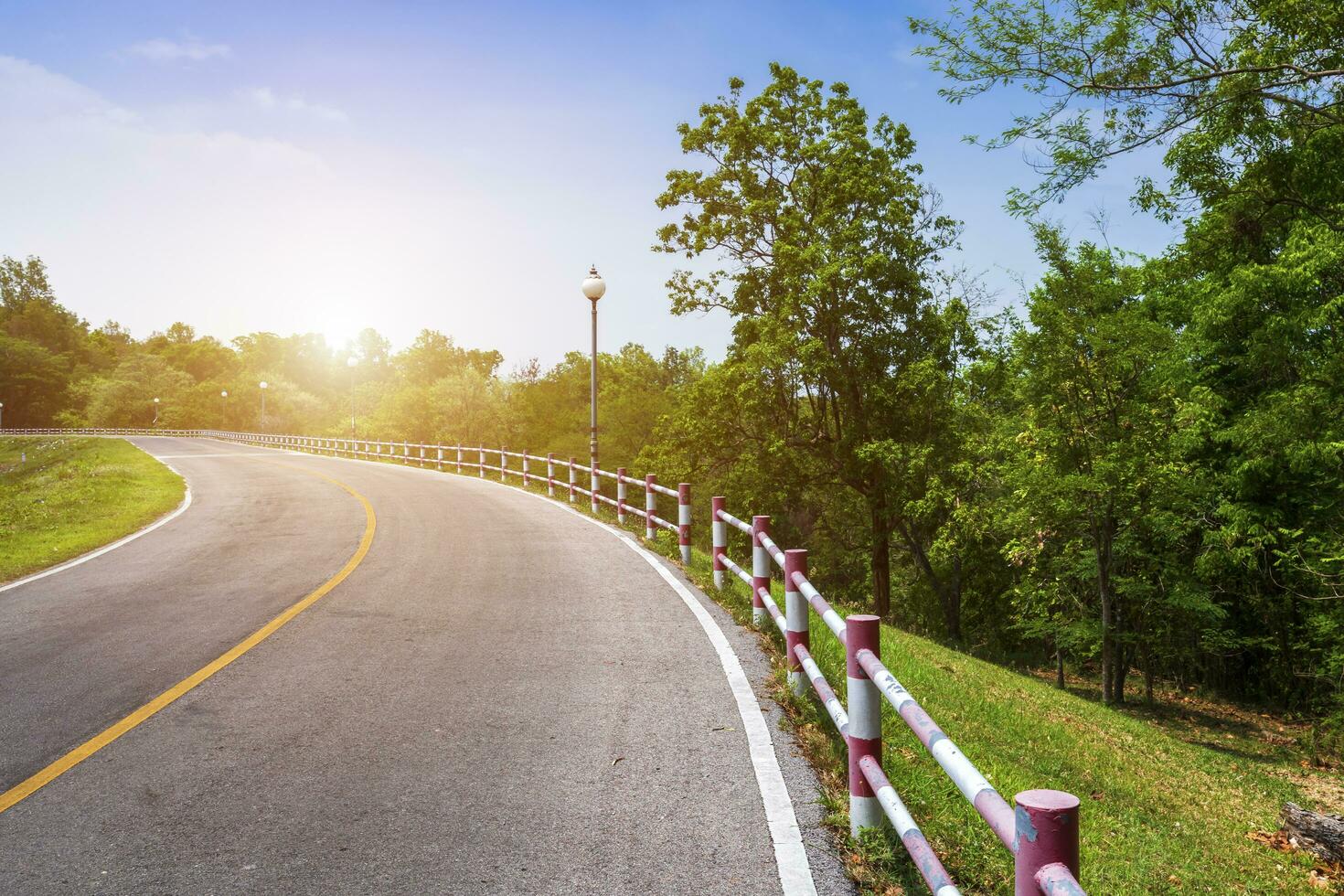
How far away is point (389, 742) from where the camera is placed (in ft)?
16.7

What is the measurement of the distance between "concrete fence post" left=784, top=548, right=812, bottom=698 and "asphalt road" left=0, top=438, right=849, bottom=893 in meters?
0.40

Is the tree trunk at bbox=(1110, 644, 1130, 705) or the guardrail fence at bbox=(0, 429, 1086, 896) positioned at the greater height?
the guardrail fence at bbox=(0, 429, 1086, 896)

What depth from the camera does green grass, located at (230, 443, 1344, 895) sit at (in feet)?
13.4

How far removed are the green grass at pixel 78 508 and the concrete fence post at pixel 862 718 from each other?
1232 centimetres

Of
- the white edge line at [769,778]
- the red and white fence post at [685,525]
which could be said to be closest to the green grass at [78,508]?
the red and white fence post at [685,525]

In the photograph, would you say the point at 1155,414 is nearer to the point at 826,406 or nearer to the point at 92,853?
the point at 826,406

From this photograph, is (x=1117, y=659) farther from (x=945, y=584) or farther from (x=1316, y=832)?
(x=1316, y=832)

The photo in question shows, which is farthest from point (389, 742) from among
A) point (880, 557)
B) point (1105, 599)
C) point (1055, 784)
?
point (880, 557)

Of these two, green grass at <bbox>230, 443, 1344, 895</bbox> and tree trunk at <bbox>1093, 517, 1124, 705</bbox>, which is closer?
green grass at <bbox>230, 443, 1344, 895</bbox>

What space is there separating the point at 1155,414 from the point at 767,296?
11.4m

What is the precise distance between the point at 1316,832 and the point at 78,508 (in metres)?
22.9

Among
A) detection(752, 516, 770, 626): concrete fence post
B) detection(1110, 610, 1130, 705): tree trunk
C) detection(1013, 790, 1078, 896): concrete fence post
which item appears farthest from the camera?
detection(1110, 610, 1130, 705): tree trunk

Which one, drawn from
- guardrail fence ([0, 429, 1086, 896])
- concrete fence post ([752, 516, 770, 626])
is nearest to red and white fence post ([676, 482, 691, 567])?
guardrail fence ([0, 429, 1086, 896])

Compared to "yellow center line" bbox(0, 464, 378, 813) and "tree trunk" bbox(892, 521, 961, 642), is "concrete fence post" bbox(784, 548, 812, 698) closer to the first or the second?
"yellow center line" bbox(0, 464, 378, 813)
